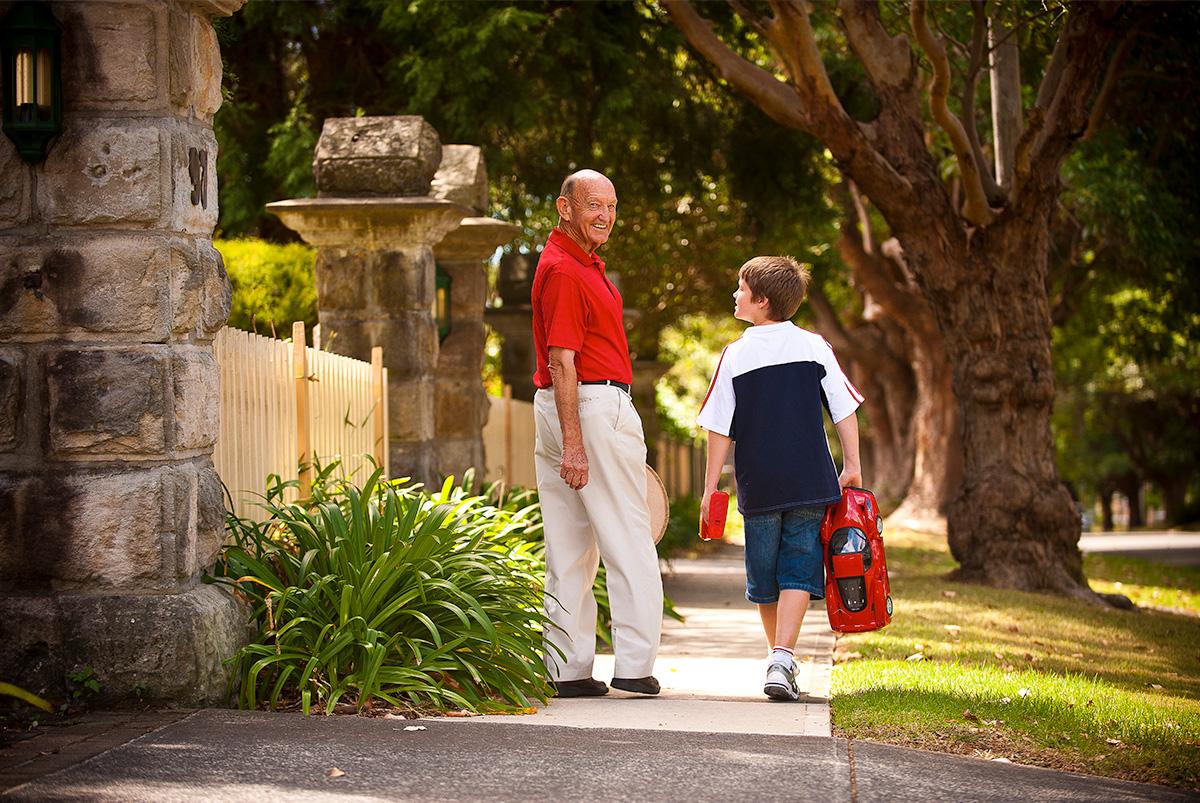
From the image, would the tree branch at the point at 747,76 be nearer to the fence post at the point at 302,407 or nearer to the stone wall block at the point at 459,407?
the stone wall block at the point at 459,407

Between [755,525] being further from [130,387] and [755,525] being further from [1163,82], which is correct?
[1163,82]

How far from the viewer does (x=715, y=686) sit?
20.6 ft

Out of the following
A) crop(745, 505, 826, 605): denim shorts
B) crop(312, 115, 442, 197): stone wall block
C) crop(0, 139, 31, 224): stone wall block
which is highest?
crop(312, 115, 442, 197): stone wall block

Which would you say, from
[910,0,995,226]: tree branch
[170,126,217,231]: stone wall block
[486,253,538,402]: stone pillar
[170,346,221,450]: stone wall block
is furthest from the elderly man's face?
[486,253,538,402]: stone pillar

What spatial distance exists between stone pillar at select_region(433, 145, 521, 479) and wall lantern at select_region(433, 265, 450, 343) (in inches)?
6.4

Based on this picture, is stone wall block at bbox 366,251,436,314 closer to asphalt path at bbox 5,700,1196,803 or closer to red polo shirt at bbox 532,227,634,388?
red polo shirt at bbox 532,227,634,388

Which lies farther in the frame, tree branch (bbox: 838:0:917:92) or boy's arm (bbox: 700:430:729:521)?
tree branch (bbox: 838:0:917:92)

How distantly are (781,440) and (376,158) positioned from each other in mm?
3747

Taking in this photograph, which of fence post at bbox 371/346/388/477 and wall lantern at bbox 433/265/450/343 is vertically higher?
wall lantern at bbox 433/265/450/343

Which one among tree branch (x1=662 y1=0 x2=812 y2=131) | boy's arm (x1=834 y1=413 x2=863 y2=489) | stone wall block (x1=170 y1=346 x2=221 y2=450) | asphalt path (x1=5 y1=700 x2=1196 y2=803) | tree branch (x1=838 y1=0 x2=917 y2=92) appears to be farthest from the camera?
tree branch (x1=662 y1=0 x2=812 y2=131)

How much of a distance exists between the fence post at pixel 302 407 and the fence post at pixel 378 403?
102 cm

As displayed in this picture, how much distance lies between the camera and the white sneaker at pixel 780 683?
5.67 m

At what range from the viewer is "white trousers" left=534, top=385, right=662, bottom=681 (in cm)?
566

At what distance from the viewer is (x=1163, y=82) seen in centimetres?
1369
